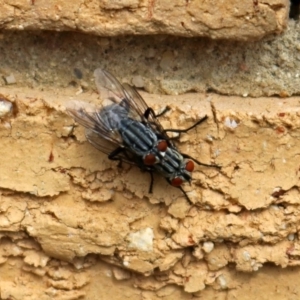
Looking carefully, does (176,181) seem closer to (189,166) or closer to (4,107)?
(189,166)

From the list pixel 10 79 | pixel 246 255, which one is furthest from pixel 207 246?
pixel 10 79

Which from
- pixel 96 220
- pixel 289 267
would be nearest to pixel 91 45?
pixel 96 220

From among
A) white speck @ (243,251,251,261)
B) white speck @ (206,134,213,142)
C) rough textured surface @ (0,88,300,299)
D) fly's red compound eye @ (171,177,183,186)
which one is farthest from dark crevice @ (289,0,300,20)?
white speck @ (243,251,251,261)

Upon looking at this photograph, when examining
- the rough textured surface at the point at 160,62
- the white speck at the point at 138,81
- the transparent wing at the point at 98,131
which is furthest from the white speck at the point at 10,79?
the white speck at the point at 138,81

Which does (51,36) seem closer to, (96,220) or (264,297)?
(96,220)

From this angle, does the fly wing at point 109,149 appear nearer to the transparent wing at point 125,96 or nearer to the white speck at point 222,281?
the transparent wing at point 125,96
